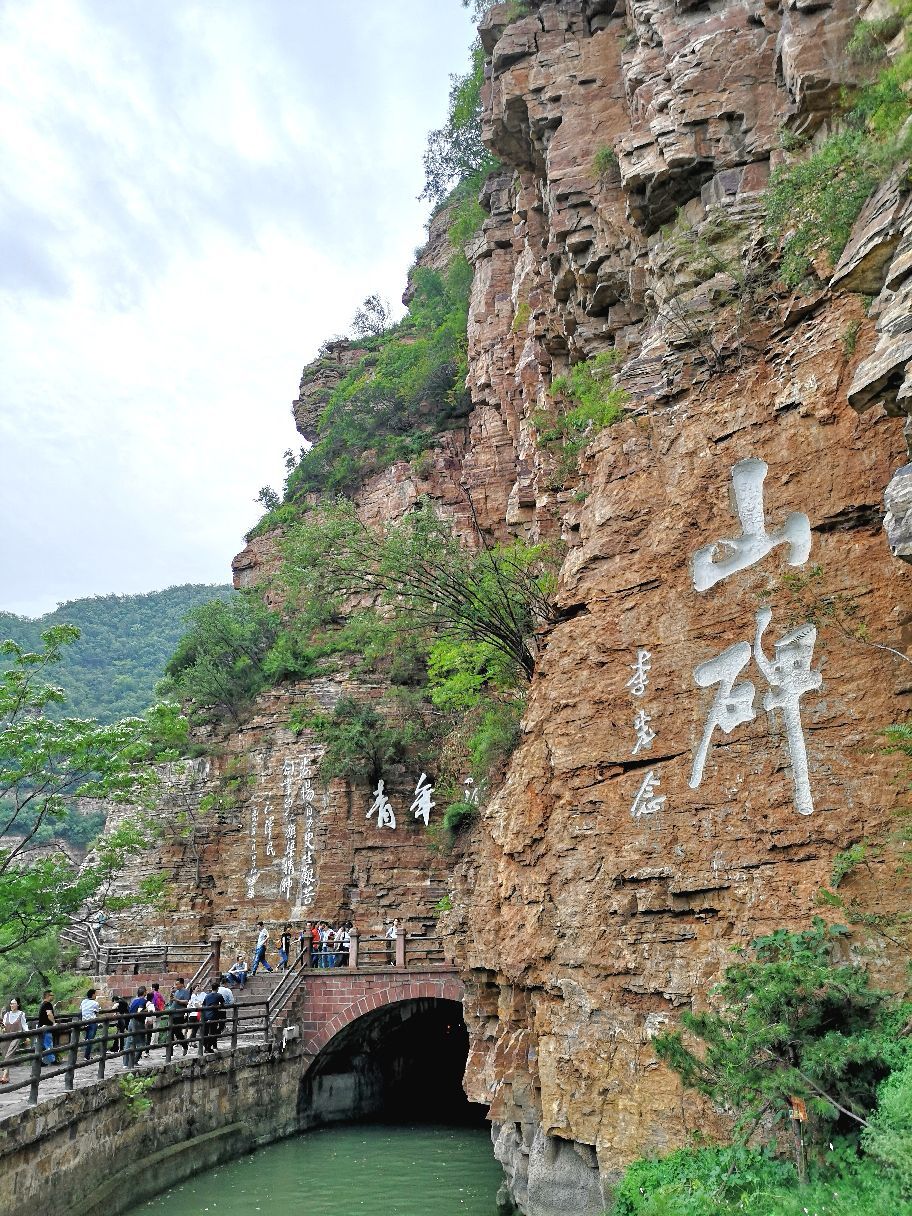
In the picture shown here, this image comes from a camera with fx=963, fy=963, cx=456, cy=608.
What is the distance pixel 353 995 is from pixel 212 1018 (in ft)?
9.59

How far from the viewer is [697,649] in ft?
25.4

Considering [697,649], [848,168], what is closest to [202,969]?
[697,649]

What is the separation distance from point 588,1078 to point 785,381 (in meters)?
5.72

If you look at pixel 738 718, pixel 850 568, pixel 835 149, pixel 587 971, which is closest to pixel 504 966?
pixel 587 971

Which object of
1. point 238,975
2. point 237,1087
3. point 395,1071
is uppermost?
point 238,975

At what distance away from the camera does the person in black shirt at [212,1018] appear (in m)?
14.2

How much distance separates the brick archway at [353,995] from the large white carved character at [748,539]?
38.4ft

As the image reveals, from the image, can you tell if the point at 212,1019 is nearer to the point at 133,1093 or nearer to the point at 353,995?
the point at 133,1093

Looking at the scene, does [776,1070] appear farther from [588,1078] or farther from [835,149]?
[835,149]

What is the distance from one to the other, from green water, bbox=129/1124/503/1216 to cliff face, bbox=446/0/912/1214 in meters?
2.47

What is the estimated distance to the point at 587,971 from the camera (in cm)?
767

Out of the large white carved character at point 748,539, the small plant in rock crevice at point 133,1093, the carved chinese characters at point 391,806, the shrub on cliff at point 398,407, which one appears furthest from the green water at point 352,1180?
the shrub on cliff at point 398,407

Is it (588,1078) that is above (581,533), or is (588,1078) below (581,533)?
below

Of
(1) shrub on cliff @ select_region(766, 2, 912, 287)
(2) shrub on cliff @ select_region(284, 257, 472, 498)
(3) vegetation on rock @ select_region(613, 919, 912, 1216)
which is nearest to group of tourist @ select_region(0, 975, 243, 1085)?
(3) vegetation on rock @ select_region(613, 919, 912, 1216)
